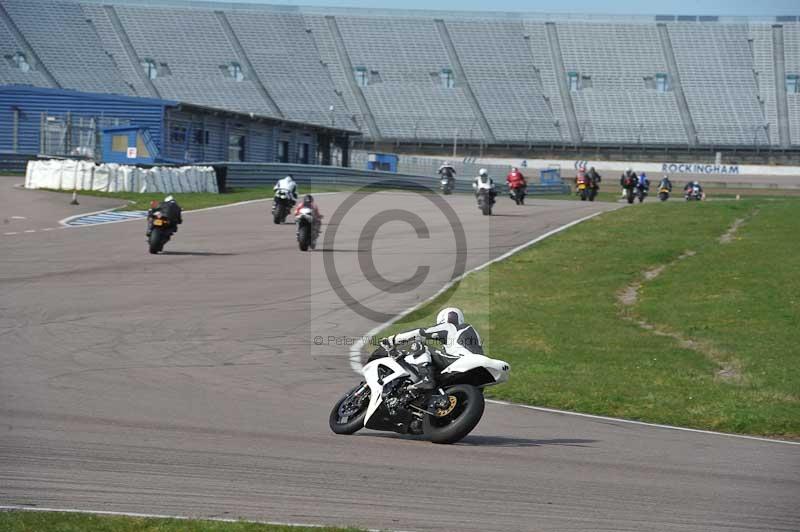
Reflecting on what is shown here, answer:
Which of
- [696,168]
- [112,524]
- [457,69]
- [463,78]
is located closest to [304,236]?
[112,524]

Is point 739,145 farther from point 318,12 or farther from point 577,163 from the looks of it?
point 318,12

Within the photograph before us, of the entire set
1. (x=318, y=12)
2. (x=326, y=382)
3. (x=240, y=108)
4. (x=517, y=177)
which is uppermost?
(x=318, y=12)

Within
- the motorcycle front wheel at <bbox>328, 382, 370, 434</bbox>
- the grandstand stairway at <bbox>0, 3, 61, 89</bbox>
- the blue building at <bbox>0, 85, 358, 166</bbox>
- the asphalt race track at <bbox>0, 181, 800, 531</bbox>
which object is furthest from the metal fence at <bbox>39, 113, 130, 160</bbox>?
the motorcycle front wheel at <bbox>328, 382, 370, 434</bbox>

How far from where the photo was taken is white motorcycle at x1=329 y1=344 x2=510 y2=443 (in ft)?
29.0

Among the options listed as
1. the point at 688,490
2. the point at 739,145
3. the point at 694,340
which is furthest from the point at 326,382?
the point at 739,145

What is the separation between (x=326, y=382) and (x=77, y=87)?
6037 centimetres

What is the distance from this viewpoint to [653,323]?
59.1 ft

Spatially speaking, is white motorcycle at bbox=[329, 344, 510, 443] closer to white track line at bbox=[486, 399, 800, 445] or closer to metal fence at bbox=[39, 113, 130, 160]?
white track line at bbox=[486, 399, 800, 445]

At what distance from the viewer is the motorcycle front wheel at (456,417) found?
8656mm

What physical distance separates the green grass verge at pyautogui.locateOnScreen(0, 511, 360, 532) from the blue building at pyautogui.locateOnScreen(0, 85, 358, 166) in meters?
39.0

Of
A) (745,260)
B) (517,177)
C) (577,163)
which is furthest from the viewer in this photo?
(577,163)

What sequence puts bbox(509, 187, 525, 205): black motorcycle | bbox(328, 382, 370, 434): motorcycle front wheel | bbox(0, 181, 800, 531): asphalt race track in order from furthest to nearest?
bbox(509, 187, 525, 205): black motorcycle, bbox(328, 382, 370, 434): motorcycle front wheel, bbox(0, 181, 800, 531): asphalt race track

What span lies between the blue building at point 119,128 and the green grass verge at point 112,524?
39037 millimetres

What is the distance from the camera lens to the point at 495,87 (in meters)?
77.8
